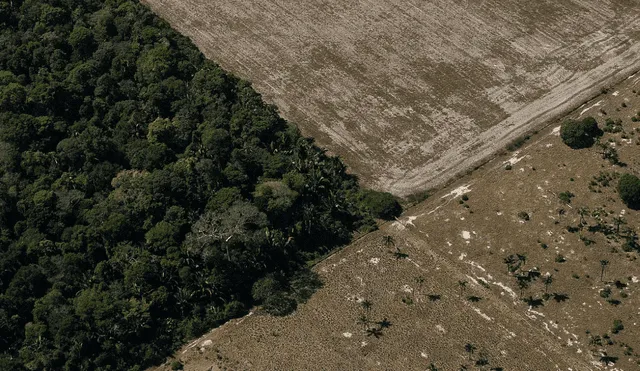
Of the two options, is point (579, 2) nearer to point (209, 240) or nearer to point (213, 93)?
point (213, 93)

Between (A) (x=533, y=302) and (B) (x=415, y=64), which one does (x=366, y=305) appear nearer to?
(A) (x=533, y=302)

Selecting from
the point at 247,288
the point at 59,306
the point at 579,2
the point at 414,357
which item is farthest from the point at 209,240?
the point at 579,2

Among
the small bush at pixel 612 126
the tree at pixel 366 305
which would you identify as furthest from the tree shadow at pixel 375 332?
the small bush at pixel 612 126

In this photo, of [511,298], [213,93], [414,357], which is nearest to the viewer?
[414,357]

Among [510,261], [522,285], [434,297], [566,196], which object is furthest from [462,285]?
[566,196]

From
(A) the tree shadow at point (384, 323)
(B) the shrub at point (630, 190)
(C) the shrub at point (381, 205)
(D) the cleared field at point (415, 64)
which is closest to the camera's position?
(A) the tree shadow at point (384, 323)

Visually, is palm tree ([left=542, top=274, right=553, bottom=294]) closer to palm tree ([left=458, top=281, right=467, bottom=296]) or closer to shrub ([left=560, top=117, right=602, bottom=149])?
palm tree ([left=458, top=281, right=467, bottom=296])

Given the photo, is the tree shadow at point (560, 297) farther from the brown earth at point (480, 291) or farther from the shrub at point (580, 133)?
the shrub at point (580, 133)
